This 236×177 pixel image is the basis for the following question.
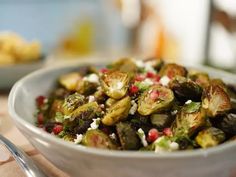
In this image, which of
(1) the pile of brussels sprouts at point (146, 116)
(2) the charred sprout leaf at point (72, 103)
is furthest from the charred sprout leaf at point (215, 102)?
(2) the charred sprout leaf at point (72, 103)

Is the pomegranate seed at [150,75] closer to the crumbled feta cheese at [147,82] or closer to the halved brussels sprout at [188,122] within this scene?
the crumbled feta cheese at [147,82]

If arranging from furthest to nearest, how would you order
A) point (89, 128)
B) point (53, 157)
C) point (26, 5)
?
point (26, 5)
point (89, 128)
point (53, 157)

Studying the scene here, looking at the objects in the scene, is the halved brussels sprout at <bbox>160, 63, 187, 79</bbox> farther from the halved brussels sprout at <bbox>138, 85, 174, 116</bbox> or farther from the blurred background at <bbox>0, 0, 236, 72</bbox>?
the blurred background at <bbox>0, 0, 236, 72</bbox>

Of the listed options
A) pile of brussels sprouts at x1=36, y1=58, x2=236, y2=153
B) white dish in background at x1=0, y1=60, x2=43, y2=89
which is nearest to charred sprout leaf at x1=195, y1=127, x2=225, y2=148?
pile of brussels sprouts at x1=36, y1=58, x2=236, y2=153

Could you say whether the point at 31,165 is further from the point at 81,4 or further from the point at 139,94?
the point at 81,4

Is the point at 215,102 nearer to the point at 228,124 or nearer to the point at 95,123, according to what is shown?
the point at 228,124

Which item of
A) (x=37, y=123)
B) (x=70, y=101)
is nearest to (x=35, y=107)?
(x=37, y=123)
